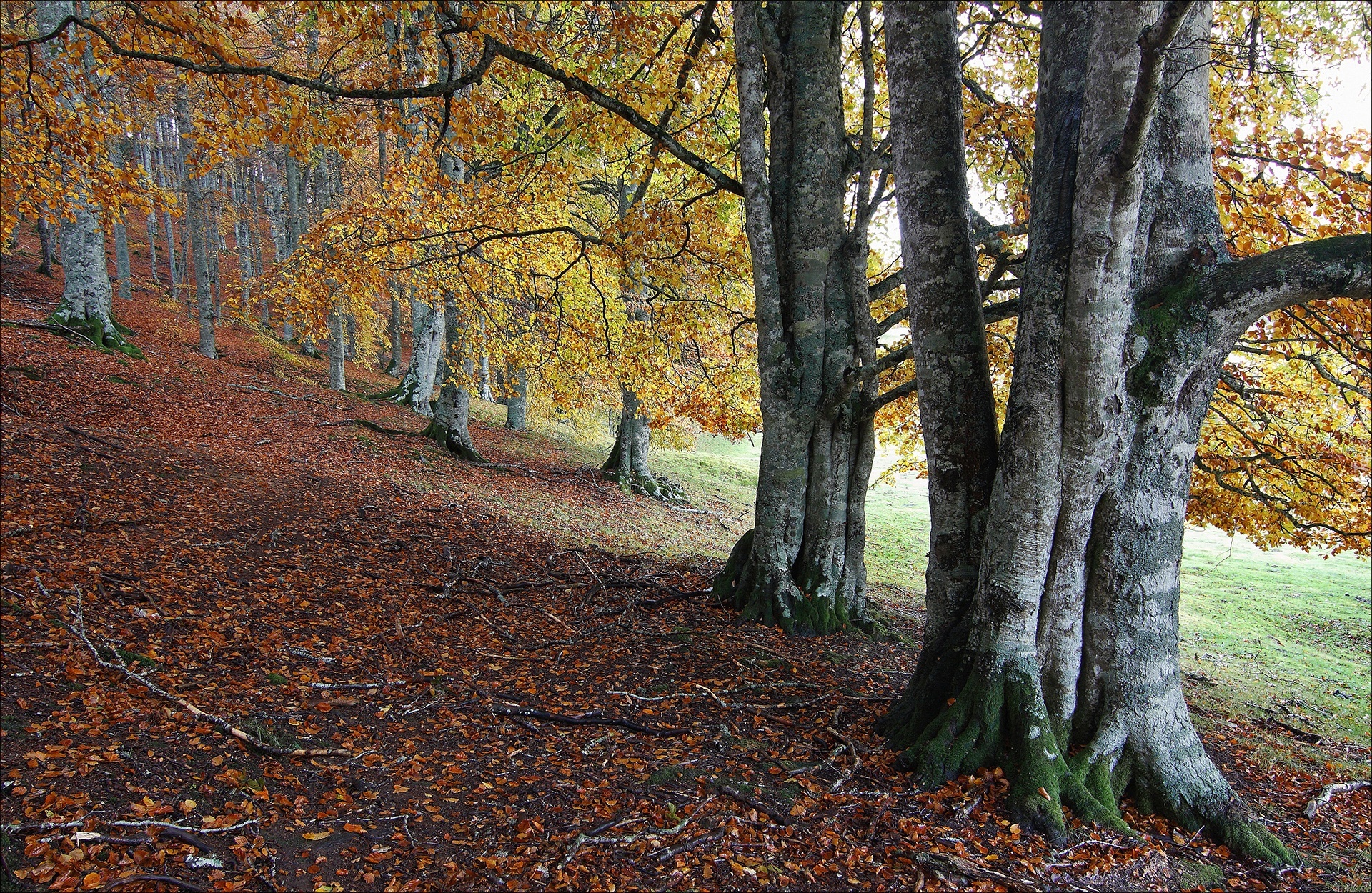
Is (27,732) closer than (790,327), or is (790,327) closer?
(27,732)

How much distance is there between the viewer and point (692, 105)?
1018 cm

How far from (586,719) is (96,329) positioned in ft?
49.3

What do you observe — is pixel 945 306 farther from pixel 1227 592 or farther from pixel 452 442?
pixel 1227 592

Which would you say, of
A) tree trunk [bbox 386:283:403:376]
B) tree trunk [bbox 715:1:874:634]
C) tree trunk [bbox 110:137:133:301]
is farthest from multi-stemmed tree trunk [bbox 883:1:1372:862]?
tree trunk [bbox 386:283:403:376]

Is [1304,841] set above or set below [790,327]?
below

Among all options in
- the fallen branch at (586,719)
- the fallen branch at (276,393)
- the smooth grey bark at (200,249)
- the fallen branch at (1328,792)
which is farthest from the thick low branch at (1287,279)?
the smooth grey bark at (200,249)

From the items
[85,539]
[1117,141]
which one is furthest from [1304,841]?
[85,539]

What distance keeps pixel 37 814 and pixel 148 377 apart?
1358cm

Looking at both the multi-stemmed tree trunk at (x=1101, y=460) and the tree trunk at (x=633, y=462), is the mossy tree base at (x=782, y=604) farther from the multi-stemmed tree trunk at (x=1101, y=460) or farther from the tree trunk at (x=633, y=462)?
the tree trunk at (x=633, y=462)

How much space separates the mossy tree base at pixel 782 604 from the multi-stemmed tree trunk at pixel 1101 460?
2.71 meters

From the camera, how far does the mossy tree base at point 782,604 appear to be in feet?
22.5

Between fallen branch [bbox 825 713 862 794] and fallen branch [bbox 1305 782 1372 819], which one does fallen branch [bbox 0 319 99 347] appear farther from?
fallen branch [bbox 1305 782 1372 819]

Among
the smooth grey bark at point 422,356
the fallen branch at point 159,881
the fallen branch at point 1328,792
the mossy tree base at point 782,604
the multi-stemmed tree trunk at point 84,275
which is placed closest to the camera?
the fallen branch at point 159,881

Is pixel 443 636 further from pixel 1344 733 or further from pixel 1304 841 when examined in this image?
pixel 1344 733
